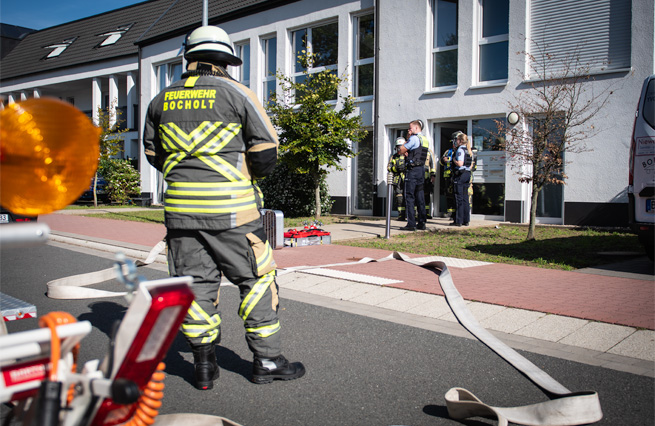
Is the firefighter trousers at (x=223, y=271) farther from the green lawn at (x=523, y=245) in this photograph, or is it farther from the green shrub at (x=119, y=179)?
the green shrub at (x=119, y=179)

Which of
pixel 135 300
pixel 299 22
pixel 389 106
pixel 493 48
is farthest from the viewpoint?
pixel 299 22

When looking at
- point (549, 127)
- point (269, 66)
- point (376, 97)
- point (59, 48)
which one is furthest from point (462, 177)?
point (59, 48)

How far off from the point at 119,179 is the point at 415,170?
15.6m

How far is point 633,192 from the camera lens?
6980 millimetres

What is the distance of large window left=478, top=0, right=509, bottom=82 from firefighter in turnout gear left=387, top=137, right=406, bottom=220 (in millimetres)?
3100

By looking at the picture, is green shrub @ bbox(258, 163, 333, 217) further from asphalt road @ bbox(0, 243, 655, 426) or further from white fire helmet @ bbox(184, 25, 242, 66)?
white fire helmet @ bbox(184, 25, 242, 66)

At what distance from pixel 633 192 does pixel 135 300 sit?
22.7ft

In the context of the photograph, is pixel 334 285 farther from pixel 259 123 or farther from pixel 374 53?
pixel 374 53

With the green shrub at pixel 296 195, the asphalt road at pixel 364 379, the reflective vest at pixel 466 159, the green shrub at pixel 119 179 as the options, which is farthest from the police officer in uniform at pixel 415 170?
the green shrub at pixel 119 179

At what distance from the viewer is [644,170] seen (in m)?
6.88

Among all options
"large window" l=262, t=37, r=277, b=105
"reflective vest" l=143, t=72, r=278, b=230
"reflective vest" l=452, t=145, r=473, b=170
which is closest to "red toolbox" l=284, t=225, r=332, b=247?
"reflective vest" l=452, t=145, r=473, b=170

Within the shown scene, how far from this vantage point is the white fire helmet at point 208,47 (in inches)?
135

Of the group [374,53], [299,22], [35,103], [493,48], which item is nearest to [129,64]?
[299,22]

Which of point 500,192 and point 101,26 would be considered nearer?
point 500,192
